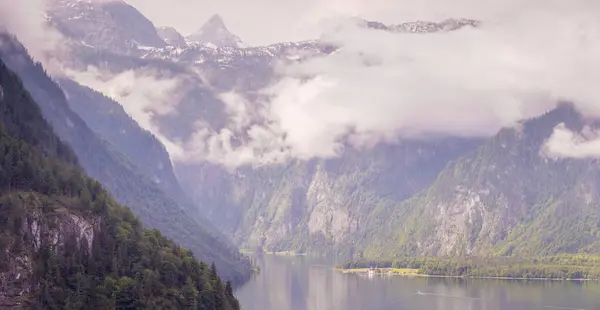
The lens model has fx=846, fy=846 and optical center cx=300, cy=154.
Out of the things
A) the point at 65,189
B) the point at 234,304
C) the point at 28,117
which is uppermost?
the point at 28,117

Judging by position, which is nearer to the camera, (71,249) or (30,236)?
(30,236)

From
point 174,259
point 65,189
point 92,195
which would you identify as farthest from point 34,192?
point 174,259

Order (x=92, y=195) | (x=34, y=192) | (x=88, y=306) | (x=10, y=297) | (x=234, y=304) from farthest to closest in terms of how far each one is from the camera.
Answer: (x=234, y=304), (x=92, y=195), (x=34, y=192), (x=88, y=306), (x=10, y=297)

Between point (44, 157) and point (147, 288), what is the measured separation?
34.2 metres

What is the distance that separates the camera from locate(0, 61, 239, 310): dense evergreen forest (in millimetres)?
116500

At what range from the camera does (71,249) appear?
126750 millimetres

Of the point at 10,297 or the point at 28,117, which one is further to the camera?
the point at 28,117

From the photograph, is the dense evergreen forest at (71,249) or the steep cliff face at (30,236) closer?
the steep cliff face at (30,236)

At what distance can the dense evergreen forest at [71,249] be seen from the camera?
382 feet

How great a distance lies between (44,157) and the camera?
5950 inches

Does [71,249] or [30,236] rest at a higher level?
[30,236]

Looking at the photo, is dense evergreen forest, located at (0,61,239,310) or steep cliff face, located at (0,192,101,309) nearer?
steep cliff face, located at (0,192,101,309)

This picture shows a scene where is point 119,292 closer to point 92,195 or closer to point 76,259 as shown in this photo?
point 76,259

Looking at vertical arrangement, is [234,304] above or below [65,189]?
below
